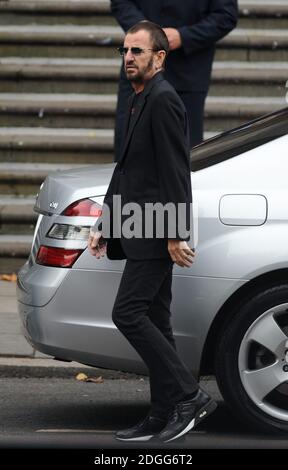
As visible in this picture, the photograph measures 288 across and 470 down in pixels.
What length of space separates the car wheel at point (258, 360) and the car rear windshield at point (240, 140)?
749 millimetres

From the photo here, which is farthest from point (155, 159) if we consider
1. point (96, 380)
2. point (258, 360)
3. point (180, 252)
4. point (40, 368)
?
point (40, 368)

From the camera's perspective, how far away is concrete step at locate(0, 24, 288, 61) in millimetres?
12438

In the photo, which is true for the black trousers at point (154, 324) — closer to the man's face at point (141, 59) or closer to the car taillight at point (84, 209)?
the car taillight at point (84, 209)

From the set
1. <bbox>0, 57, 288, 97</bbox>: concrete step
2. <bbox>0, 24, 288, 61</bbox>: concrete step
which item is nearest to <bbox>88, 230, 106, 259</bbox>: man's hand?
<bbox>0, 57, 288, 97</bbox>: concrete step

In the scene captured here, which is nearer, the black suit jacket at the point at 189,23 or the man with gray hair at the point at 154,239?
the man with gray hair at the point at 154,239

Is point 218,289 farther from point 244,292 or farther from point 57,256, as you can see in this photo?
point 57,256

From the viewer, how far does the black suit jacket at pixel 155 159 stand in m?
6.14

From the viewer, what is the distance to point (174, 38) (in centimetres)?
934

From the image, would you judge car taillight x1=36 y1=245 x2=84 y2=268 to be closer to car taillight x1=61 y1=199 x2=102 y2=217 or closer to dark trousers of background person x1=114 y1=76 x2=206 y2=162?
car taillight x1=61 y1=199 x2=102 y2=217

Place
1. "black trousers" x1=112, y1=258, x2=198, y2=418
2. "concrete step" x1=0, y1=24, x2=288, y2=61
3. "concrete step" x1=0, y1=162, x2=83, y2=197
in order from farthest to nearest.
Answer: "concrete step" x1=0, y1=24, x2=288, y2=61 < "concrete step" x1=0, y1=162, x2=83, y2=197 < "black trousers" x1=112, y1=258, x2=198, y2=418

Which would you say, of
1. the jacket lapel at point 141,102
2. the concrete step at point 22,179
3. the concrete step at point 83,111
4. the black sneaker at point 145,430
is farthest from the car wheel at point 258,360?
the concrete step at point 83,111

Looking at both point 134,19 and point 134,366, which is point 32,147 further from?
point 134,366

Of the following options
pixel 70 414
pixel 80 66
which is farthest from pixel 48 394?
pixel 80 66

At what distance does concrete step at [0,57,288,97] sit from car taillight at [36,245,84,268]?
18.0 ft
